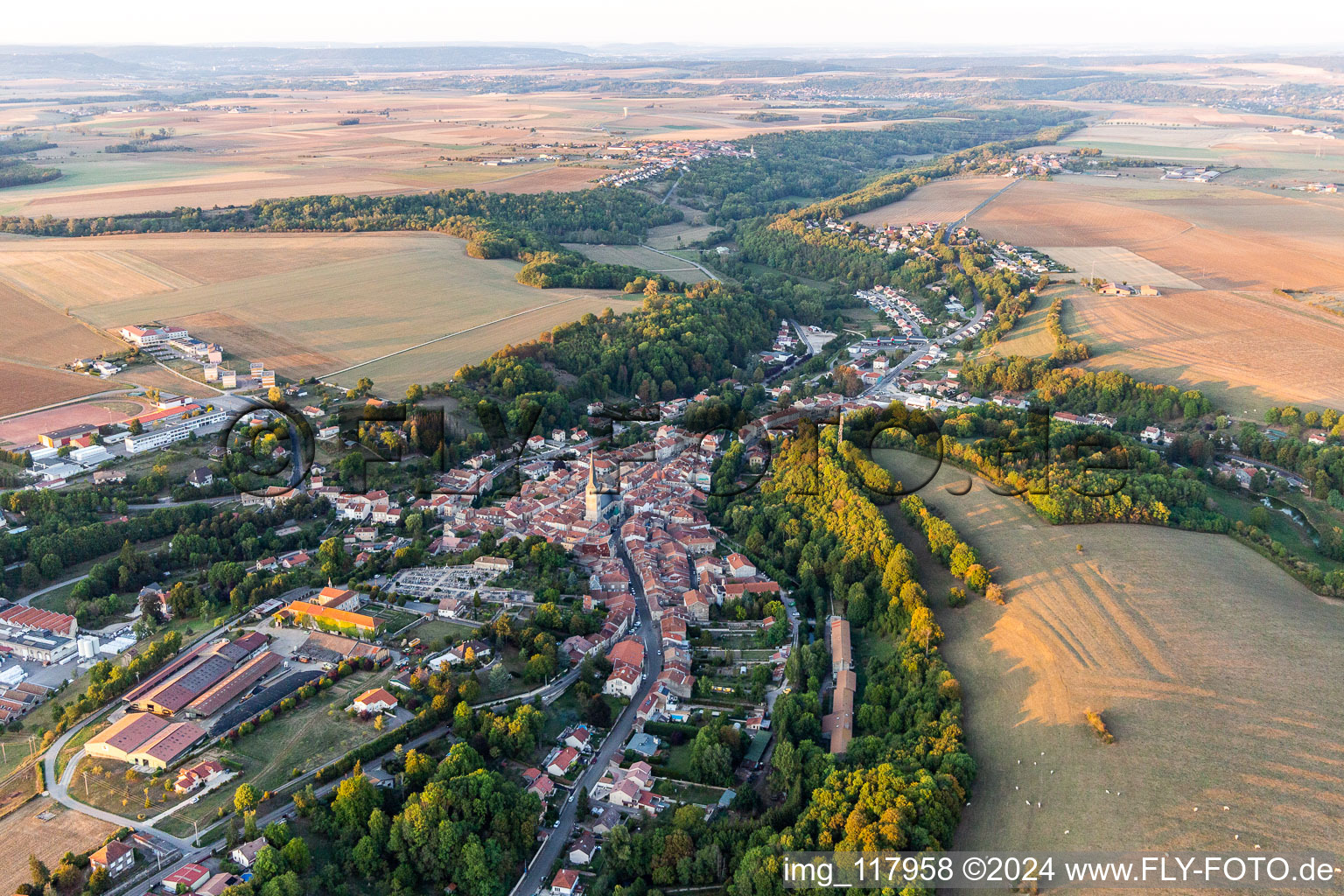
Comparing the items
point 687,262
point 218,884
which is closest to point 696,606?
point 218,884

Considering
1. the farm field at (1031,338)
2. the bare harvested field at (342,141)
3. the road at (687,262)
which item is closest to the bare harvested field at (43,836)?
the farm field at (1031,338)

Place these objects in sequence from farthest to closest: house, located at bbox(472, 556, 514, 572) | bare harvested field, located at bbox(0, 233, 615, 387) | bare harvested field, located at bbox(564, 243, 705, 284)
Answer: bare harvested field, located at bbox(564, 243, 705, 284), bare harvested field, located at bbox(0, 233, 615, 387), house, located at bbox(472, 556, 514, 572)

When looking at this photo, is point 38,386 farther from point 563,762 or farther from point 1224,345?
point 1224,345

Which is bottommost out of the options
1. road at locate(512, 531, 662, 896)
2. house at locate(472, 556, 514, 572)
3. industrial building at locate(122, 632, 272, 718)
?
road at locate(512, 531, 662, 896)

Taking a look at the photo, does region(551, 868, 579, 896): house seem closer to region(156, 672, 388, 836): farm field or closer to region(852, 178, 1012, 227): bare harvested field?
region(156, 672, 388, 836): farm field

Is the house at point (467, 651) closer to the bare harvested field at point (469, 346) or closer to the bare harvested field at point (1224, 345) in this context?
the bare harvested field at point (469, 346)

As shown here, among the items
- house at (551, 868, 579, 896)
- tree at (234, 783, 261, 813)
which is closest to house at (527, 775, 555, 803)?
house at (551, 868, 579, 896)

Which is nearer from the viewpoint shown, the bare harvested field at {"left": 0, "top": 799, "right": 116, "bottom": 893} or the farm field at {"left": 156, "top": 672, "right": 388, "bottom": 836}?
the bare harvested field at {"left": 0, "top": 799, "right": 116, "bottom": 893}

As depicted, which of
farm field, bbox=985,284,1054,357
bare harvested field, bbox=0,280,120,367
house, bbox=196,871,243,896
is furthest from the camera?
farm field, bbox=985,284,1054,357
